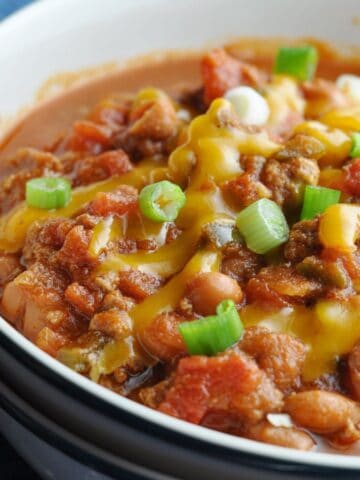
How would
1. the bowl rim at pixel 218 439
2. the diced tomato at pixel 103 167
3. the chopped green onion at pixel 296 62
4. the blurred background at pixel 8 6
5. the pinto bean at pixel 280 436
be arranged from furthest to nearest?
the blurred background at pixel 8 6, the chopped green onion at pixel 296 62, the diced tomato at pixel 103 167, the pinto bean at pixel 280 436, the bowl rim at pixel 218 439

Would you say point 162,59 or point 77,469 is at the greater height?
point 162,59

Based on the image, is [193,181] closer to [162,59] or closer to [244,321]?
[244,321]

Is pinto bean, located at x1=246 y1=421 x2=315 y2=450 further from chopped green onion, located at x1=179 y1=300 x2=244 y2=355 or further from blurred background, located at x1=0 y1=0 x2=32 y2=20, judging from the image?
blurred background, located at x1=0 y1=0 x2=32 y2=20

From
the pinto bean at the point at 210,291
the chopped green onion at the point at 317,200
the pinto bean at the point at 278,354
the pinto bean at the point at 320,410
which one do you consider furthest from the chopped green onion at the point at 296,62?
the pinto bean at the point at 320,410

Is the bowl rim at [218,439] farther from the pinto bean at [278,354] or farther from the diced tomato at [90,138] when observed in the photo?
the diced tomato at [90,138]

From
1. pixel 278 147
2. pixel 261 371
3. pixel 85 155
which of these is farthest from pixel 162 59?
pixel 261 371

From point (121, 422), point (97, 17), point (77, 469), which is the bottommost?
point (77, 469)

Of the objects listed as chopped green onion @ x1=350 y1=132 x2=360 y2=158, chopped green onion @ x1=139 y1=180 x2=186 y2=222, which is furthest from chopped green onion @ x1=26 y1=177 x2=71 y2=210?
chopped green onion @ x1=350 y1=132 x2=360 y2=158
